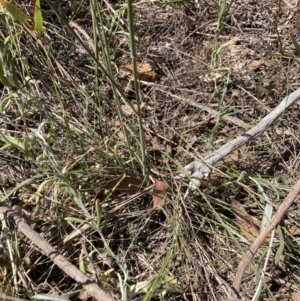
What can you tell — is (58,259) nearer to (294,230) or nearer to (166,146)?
(166,146)

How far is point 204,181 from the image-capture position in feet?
4.44

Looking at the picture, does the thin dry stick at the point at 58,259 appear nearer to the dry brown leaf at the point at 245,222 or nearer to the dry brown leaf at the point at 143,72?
the dry brown leaf at the point at 245,222

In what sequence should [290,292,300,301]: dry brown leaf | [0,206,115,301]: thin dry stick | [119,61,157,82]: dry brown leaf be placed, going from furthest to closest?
[119,61,157,82]: dry brown leaf < [290,292,300,301]: dry brown leaf < [0,206,115,301]: thin dry stick

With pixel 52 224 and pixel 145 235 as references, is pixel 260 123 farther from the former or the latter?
pixel 52 224

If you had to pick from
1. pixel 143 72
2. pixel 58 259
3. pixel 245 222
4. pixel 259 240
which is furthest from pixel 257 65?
pixel 58 259

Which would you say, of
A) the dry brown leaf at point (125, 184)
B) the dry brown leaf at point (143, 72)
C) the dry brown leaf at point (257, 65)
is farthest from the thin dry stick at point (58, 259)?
the dry brown leaf at point (257, 65)

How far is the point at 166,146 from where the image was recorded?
148 centimetres

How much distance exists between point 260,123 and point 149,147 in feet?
1.13

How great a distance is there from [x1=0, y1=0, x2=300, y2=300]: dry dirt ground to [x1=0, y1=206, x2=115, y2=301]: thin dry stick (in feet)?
0.23

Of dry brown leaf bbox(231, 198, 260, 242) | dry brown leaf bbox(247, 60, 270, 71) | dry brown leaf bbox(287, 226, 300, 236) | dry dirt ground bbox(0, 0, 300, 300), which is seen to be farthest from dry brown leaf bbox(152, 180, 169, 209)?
dry brown leaf bbox(247, 60, 270, 71)

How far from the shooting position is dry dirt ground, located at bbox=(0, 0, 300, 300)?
1.26 meters

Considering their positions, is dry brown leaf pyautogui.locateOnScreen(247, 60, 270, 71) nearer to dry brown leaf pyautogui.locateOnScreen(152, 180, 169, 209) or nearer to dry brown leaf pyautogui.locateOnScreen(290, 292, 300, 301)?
dry brown leaf pyautogui.locateOnScreen(152, 180, 169, 209)

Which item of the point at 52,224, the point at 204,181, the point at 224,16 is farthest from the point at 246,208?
the point at 224,16

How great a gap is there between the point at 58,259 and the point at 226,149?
22.3 inches
